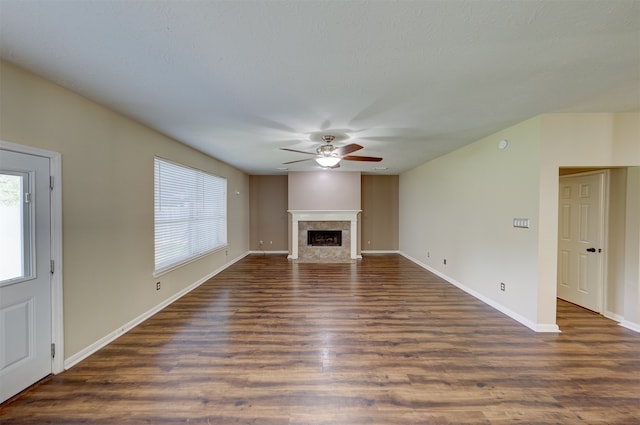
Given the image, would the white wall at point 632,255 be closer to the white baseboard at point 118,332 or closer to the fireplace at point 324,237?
the fireplace at point 324,237

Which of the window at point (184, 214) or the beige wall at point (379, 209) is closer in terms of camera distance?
the window at point (184, 214)

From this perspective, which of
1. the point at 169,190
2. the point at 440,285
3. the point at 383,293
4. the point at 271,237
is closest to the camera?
the point at 169,190

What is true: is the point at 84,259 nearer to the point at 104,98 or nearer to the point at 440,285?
the point at 104,98

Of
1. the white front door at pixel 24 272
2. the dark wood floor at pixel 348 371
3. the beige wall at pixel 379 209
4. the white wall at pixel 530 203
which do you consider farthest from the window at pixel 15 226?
the beige wall at pixel 379 209

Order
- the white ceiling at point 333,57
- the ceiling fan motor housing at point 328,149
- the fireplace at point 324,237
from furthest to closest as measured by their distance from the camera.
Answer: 1. the fireplace at point 324,237
2. the ceiling fan motor housing at point 328,149
3. the white ceiling at point 333,57

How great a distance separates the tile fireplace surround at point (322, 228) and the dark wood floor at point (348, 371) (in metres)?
3.52

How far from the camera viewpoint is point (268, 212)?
27.2 feet

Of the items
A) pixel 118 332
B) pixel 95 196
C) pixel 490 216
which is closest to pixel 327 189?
pixel 490 216

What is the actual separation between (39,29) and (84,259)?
6.29 ft

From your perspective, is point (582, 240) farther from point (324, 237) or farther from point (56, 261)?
point (56, 261)

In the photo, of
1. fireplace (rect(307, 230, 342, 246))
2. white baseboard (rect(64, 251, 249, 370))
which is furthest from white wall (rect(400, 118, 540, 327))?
white baseboard (rect(64, 251, 249, 370))

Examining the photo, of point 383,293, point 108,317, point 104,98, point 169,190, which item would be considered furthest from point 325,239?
point 104,98

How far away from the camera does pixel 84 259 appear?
251 centimetres

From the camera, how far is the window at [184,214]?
380 centimetres
